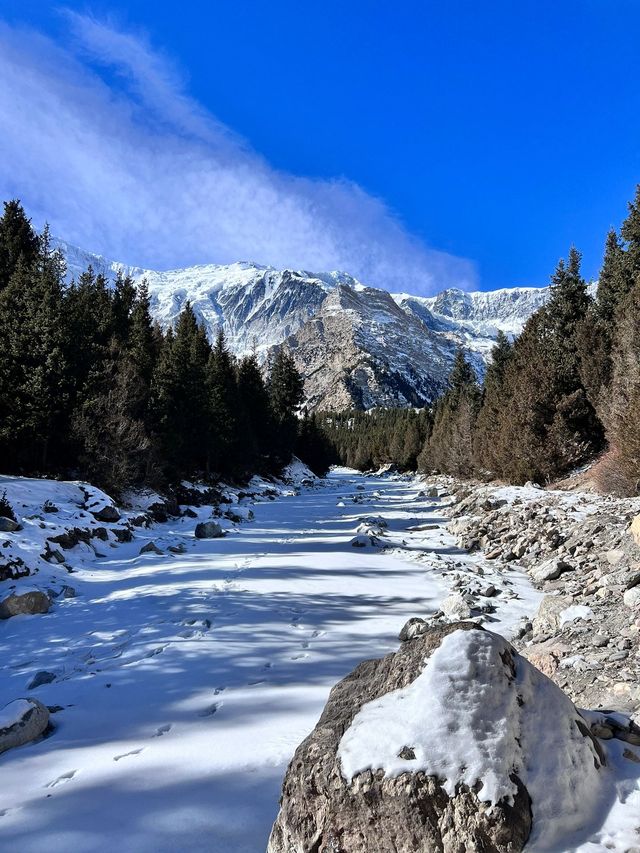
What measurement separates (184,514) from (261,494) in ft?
46.4

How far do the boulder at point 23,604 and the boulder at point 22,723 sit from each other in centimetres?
407

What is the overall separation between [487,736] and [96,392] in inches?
902

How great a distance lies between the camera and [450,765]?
7.86 feet

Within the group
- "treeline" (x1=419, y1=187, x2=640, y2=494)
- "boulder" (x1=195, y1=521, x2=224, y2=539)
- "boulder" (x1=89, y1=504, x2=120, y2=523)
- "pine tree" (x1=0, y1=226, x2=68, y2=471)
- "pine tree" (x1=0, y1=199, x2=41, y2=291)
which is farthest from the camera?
"pine tree" (x1=0, y1=199, x2=41, y2=291)

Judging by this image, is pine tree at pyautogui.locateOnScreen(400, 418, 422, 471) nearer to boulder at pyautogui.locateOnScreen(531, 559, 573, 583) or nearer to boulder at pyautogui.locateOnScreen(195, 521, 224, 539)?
boulder at pyautogui.locateOnScreen(195, 521, 224, 539)

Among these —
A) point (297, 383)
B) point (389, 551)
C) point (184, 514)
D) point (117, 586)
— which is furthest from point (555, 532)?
point (297, 383)

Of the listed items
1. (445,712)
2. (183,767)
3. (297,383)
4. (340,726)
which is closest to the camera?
(445,712)

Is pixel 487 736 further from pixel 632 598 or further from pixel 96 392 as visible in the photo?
pixel 96 392

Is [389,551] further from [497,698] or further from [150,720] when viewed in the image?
[497,698]

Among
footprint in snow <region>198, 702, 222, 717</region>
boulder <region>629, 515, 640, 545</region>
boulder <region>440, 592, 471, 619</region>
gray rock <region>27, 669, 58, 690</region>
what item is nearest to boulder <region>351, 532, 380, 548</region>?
boulder <region>440, 592, 471, 619</region>

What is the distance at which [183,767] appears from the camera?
3.61 metres

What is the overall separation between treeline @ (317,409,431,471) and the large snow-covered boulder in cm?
7753

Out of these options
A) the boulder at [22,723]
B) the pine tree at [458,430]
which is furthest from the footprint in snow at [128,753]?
the pine tree at [458,430]

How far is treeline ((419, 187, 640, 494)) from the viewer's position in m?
18.0
